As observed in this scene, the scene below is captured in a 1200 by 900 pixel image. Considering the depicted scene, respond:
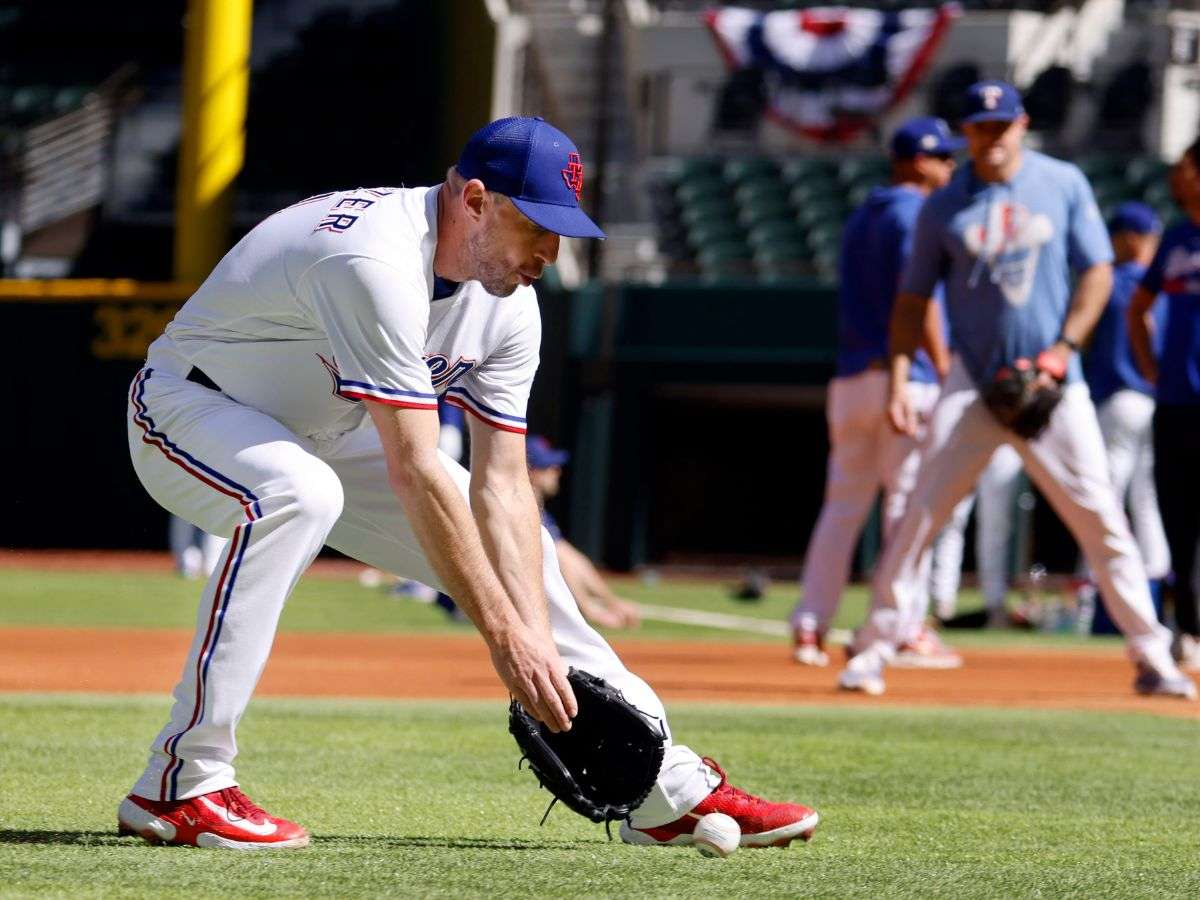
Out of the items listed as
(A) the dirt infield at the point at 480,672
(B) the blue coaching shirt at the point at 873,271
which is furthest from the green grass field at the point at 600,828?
(B) the blue coaching shirt at the point at 873,271

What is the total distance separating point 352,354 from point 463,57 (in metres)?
18.1

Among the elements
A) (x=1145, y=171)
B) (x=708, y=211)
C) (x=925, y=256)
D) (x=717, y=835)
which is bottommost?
(x=708, y=211)

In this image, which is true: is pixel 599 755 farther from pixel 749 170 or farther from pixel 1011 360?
pixel 749 170

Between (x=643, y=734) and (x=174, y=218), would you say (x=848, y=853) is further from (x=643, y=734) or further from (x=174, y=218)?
(x=174, y=218)

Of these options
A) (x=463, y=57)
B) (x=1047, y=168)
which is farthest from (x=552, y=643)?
(x=463, y=57)

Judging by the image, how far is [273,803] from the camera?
4246 millimetres

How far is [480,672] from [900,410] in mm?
2101

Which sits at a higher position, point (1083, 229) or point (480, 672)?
point (1083, 229)

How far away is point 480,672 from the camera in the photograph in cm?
794

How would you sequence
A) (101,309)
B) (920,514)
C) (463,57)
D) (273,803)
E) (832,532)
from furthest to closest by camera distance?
(463,57), (101,309), (832,532), (920,514), (273,803)

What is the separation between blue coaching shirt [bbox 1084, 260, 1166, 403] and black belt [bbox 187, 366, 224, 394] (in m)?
7.09

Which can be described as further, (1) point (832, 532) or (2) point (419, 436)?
(1) point (832, 532)

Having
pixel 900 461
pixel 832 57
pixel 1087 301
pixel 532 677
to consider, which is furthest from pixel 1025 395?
pixel 832 57

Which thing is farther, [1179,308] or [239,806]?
[1179,308]
